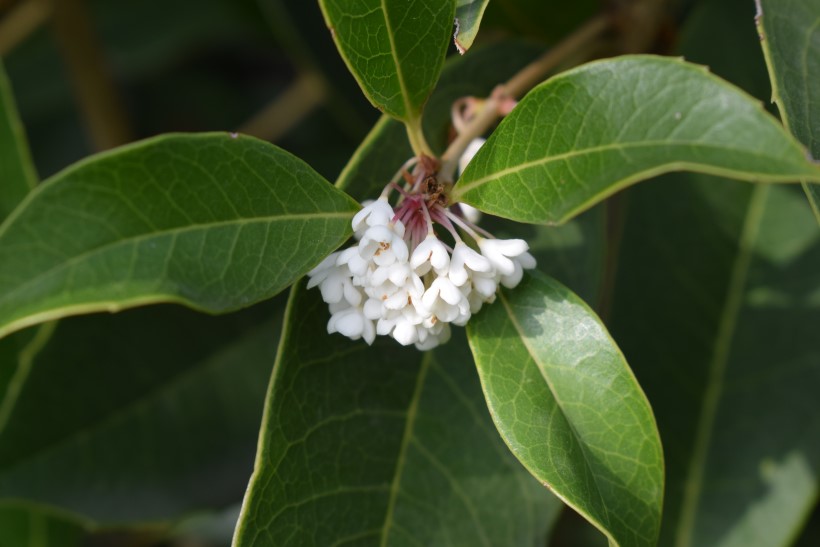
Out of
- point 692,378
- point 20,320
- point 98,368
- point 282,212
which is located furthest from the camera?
point 692,378

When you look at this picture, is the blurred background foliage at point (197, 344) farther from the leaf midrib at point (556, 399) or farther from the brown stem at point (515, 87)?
the leaf midrib at point (556, 399)

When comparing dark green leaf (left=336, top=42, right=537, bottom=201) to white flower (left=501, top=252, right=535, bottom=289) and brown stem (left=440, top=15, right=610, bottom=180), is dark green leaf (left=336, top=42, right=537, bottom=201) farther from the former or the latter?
white flower (left=501, top=252, right=535, bottom=289)

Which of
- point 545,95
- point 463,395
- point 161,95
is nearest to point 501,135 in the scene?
point 545,95

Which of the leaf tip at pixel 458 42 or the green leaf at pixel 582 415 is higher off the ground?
the leaf tip at pixel 458 42

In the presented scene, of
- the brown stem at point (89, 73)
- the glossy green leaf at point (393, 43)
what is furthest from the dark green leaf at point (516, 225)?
the brown stem at point (89, 73)

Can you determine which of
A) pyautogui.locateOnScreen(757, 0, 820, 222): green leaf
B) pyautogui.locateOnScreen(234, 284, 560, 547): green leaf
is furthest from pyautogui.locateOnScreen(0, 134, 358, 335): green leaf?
pyautogui.locateOnScreen(757, 0, 820, 222): green leaf

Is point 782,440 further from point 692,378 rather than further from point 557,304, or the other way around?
point 557,304
